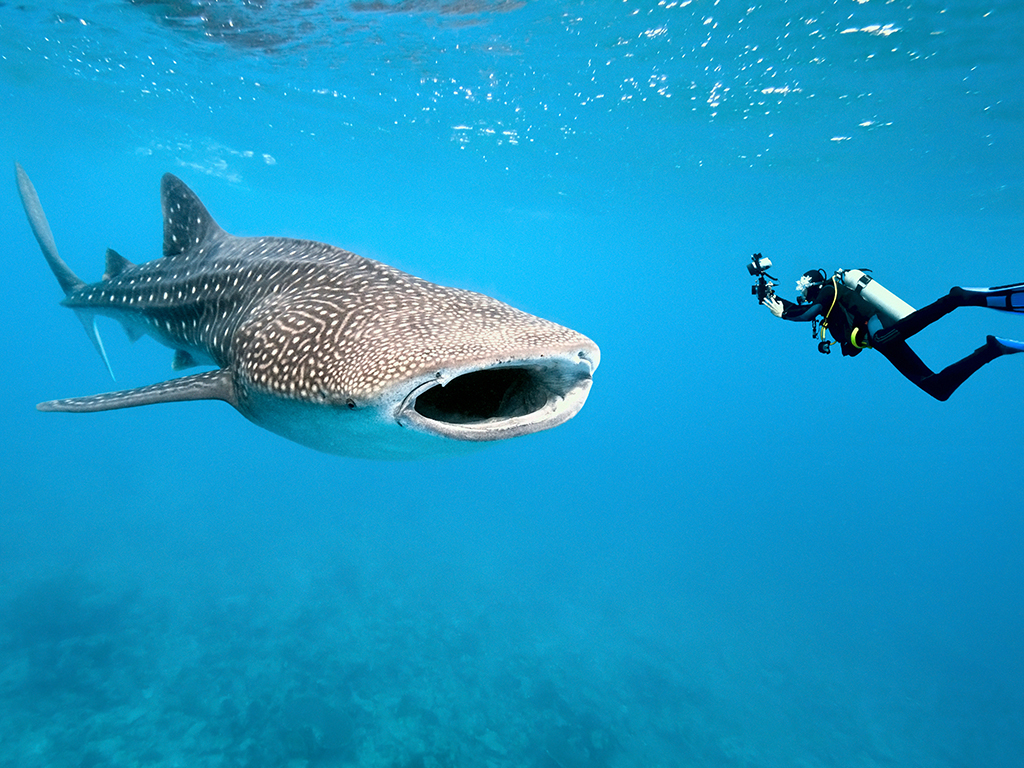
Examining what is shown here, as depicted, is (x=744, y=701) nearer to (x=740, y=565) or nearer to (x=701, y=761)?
(x=701, y=761)

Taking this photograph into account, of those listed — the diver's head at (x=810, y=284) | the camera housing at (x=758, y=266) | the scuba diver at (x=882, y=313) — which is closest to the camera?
the scuba diver at (x=882, y=313)

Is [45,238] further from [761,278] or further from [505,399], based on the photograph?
[761,278]

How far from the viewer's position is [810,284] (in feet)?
19.8

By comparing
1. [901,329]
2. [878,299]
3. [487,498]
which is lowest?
[487,498]

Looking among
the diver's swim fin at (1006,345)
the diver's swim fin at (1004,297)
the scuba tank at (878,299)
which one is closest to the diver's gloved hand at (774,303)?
the scuba tank at (878,299)

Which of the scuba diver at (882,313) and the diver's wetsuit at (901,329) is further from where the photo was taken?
the diver's wetsuit at (901,329)

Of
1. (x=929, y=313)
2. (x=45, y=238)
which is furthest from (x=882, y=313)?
(x=45, y=238)

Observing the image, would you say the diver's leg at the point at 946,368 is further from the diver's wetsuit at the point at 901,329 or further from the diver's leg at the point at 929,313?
the diver's leg at the point at 929,313

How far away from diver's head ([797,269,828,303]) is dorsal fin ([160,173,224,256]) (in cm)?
638

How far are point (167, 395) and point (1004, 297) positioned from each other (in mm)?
6710

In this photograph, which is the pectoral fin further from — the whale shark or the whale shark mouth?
the whale shark mouth

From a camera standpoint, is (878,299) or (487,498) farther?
(487,498)

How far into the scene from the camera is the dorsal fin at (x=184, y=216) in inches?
213

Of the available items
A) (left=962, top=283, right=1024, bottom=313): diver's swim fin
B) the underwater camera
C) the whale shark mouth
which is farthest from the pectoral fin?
(left=962, top=283, right=1024, bottom=313): diver's swim fin
